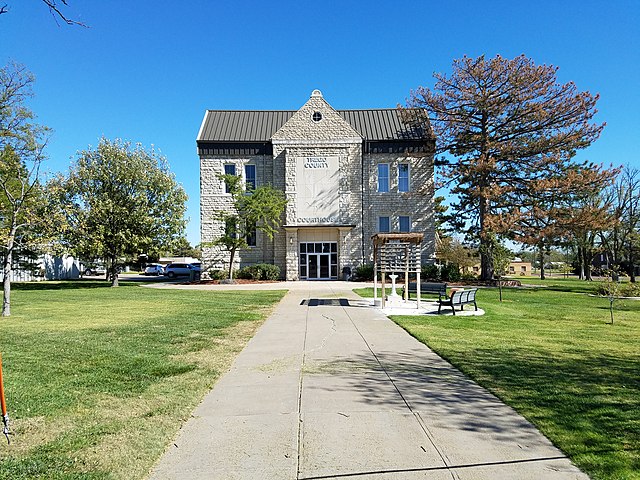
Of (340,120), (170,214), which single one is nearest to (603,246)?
(340,120)

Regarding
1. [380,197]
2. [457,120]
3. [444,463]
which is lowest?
[444,463]

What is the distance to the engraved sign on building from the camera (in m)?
34.3

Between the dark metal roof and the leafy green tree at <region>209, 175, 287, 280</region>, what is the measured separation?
17.3ft

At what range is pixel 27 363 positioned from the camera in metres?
7.10

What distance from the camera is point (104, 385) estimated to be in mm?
5910

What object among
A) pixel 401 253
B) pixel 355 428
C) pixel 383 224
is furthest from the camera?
pixel 383 224

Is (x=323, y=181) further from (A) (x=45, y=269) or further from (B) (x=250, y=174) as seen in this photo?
(A) (x=45, y=269)

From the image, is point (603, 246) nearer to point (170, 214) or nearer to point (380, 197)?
point (380, 197)

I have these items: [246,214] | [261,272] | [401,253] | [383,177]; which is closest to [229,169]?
[246,214]

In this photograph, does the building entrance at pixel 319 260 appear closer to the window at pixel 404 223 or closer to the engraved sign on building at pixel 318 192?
the engraved sign on building at pixel 318 192

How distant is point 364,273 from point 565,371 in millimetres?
26305

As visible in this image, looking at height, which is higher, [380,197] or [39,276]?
[380,197]

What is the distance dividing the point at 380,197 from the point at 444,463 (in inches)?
1301

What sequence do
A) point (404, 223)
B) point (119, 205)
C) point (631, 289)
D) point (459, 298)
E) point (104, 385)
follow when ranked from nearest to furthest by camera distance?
1. point (104, 385)
2. point (459, 298)
3. point (631, 289)
4. point (119, 205)
5. point (404, 223)
